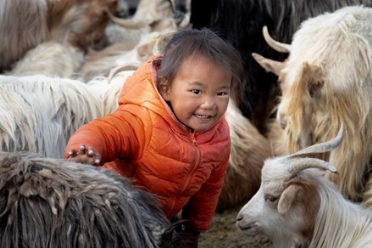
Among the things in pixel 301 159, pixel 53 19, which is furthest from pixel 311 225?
pixel 53 19

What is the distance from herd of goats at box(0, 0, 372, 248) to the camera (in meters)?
2.62

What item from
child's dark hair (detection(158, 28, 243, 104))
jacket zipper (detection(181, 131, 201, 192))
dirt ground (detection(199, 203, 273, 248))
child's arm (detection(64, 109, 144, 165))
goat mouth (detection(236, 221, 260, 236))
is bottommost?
dirt ground (detection(199, 203, 273, 248))

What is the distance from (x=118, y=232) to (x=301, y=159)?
1.20 meters

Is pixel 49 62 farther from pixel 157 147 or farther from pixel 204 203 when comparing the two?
pixel 157 147

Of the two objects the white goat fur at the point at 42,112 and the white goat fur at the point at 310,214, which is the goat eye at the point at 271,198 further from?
the white goat fur at the point at 42,112

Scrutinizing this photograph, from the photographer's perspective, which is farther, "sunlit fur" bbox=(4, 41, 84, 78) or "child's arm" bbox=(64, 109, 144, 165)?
"sunlit fur" bbox=(4, 41, 84, 78)

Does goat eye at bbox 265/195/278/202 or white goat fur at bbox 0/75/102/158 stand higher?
white goat fur at bbox 0/75/102/158

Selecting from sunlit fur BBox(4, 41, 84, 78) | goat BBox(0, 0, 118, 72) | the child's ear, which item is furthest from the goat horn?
goat BBox(0, 0, 118, 72)

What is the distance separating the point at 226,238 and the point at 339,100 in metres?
1.04

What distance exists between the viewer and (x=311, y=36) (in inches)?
170

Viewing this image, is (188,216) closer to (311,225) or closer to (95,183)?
(311,225)

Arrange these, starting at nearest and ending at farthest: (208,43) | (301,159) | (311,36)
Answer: (208,43) → (301,159) → (311,36)

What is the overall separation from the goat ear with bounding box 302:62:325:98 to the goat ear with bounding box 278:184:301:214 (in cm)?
64

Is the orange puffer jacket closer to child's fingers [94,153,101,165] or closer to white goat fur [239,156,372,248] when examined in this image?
child's fingers [94,153,101,165]
